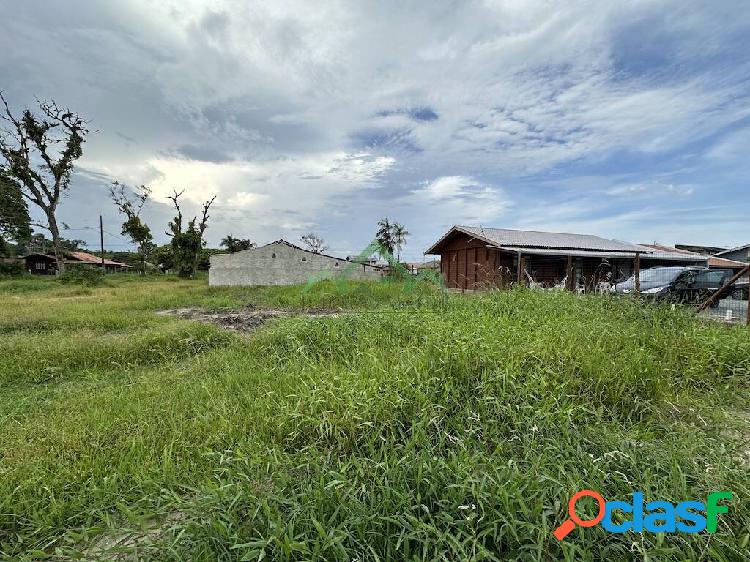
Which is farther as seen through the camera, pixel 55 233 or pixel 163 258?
pixel 163 258

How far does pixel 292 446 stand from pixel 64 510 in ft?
4.51

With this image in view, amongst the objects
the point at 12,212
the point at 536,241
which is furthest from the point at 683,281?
the point at 12,212

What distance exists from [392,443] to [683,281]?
11023mm

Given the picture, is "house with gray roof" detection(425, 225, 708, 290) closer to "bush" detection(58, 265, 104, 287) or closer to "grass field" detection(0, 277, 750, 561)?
"grass field" detection(0, 277, 750, 561)

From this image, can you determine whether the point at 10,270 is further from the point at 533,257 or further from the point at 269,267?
the point at 533,257

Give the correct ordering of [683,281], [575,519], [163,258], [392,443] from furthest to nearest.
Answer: [163,258] → [683,281] → [392,443] → [575,519]

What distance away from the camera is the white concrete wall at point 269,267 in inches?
890

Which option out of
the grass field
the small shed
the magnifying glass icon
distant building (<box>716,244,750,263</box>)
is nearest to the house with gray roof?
distant building (<box>716,244,750,263</box>)

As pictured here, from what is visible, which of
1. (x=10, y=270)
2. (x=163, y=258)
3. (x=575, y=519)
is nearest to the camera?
(x=575, y=519)

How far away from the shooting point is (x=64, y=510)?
213cm

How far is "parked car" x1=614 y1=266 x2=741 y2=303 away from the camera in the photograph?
875 cm

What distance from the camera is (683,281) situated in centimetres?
952

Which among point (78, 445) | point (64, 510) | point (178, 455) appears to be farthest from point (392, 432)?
point (78, 445)

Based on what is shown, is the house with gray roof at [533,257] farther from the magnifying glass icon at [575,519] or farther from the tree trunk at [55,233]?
the tree trunk at [55,233]
